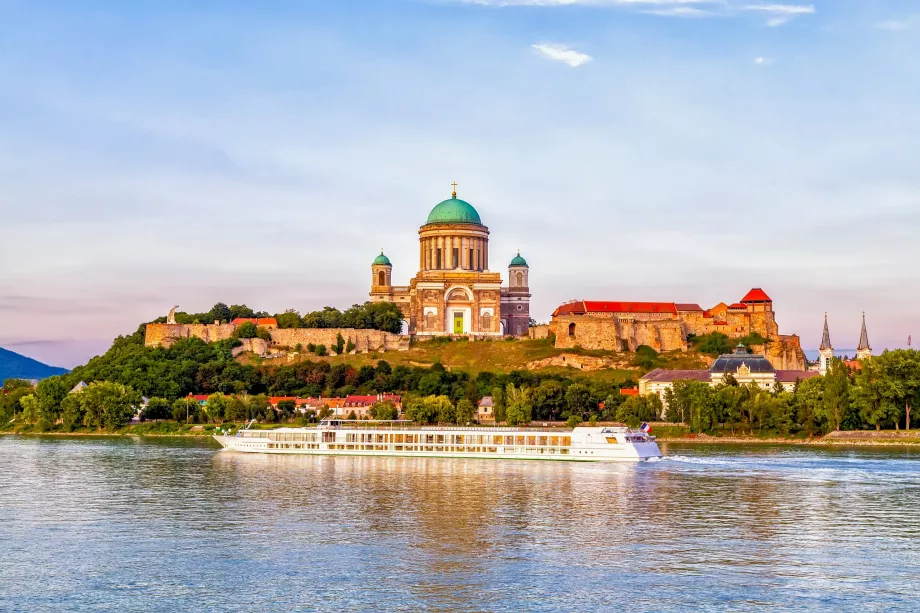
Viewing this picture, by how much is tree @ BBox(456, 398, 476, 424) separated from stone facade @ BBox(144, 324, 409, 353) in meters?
21.5

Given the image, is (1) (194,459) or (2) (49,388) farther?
(2) (49,388)

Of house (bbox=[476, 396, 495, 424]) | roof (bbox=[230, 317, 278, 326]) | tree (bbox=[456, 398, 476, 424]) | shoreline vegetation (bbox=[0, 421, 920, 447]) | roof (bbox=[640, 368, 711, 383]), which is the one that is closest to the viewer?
shoreline vegetation (bbox=[0, 421, 920, 447])

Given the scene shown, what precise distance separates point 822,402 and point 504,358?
33.1 m

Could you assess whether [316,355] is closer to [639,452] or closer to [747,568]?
[639,452]

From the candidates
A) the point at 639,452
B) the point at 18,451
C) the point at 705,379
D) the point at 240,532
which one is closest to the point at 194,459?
the point at 18,451

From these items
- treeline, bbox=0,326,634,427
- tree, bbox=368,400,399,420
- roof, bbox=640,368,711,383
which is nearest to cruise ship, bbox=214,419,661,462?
tree, bbox=368,400,399,420

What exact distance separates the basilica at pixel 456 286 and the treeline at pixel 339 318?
97.1 inches

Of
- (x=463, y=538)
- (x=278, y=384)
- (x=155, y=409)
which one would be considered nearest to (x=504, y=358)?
(x=278, y=384)

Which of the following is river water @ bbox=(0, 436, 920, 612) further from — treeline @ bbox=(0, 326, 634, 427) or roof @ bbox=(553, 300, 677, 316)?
roof @ bbox=(553, 300, 677, 316)

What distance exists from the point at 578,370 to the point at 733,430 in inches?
928

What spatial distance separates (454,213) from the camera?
346ft

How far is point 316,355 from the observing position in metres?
97.7

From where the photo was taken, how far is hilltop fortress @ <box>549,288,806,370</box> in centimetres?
9694

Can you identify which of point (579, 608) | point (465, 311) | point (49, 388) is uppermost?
point (465, 311)
